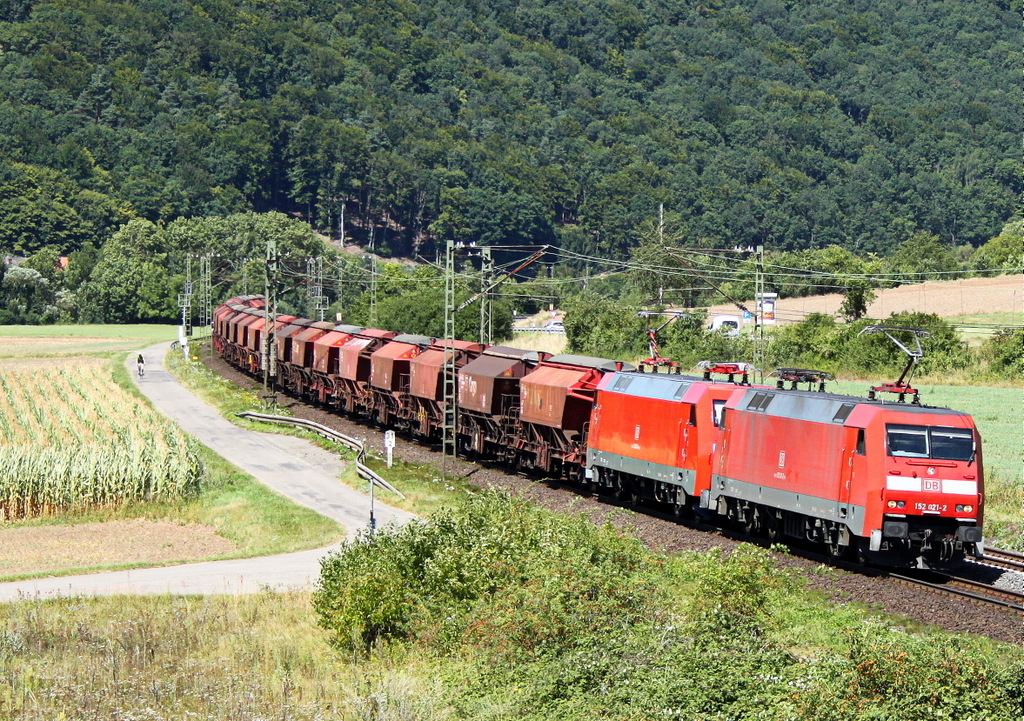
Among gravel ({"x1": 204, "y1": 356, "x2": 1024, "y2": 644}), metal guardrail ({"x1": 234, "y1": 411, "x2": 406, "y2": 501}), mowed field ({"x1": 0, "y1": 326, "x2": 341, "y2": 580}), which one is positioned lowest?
mowed field ({"x1": 0, "y1": 326, "x2": 341, "y2": 580})

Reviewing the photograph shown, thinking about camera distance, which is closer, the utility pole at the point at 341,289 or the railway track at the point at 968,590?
the railway track at the point at 968,590

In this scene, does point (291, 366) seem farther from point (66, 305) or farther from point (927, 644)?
point (66, 305)

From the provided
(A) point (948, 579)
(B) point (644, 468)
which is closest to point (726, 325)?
(B) point (644, 468)

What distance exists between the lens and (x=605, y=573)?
943 inches

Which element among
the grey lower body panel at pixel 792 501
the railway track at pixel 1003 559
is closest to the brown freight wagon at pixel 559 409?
the grey lower body panel at pixel 792 501

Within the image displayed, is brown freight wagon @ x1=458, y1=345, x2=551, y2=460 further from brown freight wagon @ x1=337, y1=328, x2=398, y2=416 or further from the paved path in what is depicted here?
brown freight wagon @ x1=337, y1=328, x2=398, y2=416

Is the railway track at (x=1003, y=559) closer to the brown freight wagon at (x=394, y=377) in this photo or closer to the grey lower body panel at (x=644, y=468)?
the grey lower body panel at (x=644, y=468)

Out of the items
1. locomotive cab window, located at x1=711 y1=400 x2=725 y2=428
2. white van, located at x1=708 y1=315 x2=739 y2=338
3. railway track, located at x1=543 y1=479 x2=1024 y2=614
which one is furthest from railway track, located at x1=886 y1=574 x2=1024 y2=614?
white van, located at x1=708 y1=315 x2=739 y2=338

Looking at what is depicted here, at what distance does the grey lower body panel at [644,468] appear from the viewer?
35.4 m

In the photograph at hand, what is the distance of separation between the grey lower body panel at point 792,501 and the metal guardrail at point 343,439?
11881 millimetres

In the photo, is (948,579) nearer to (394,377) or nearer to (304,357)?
(394,377)

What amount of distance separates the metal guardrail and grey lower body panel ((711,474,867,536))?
11.9m

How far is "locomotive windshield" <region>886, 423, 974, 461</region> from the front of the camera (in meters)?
27.7

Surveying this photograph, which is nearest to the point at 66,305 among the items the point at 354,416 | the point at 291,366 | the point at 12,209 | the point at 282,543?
the point at 12,209
